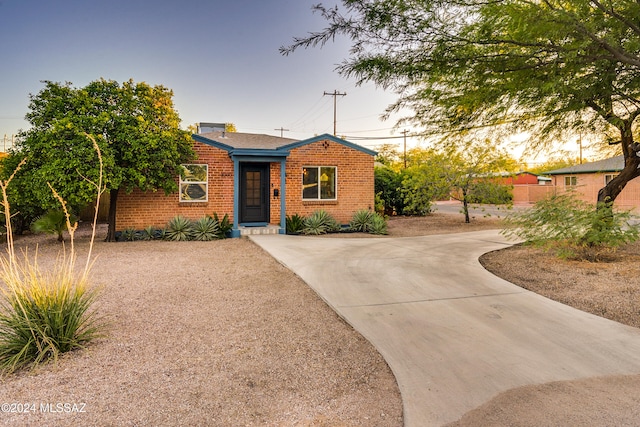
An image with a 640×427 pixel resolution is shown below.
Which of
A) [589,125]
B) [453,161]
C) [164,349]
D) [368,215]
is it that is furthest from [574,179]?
[164,349]

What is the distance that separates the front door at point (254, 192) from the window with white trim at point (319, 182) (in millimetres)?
1412

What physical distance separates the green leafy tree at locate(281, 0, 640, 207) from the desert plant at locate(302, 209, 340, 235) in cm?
789

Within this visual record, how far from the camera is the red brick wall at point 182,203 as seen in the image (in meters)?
11.2

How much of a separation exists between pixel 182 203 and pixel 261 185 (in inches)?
108

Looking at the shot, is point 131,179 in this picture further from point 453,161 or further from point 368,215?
point 453,161

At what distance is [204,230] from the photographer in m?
11.2

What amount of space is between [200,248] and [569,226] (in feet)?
27.7

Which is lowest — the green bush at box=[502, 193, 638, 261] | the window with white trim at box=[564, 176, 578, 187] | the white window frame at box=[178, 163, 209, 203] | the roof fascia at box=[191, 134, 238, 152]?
the green bush at box=[502, 193, 638, 261]

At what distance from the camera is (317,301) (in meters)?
4.96

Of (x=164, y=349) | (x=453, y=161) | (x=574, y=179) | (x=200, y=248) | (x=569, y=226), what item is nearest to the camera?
(x=164, y=349)

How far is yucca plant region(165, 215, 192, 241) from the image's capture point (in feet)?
35.8

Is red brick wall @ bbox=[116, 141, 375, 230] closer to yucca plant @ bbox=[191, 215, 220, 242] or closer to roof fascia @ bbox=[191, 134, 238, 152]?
roof fascia @ bbox=[191, 134, 238, 152]

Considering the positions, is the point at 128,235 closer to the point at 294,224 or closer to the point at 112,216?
the point at 112,216

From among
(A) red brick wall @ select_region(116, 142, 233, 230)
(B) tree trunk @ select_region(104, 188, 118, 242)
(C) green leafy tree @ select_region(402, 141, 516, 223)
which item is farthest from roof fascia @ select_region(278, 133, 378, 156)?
(B) tree trunk @ select_region(104, 188, 118, 242)
